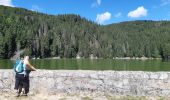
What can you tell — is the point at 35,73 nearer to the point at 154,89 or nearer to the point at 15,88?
the point at 15,88

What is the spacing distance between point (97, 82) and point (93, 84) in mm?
200

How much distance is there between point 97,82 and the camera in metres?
15.8

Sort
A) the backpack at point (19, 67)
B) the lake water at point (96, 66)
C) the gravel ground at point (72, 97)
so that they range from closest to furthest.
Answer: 1. the gravel ground at point (72, 97)
2. the backpack at point (19, 67)
3. the lake water at point (96, 66)

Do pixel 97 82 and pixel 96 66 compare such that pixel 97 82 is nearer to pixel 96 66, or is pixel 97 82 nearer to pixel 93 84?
pixel 93 84

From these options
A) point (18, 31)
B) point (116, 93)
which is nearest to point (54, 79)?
point (116, 93)

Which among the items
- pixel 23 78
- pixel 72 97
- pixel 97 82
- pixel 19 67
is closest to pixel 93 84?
pixel 97 82

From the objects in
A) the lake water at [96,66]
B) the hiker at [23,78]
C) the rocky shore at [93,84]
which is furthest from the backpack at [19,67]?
the lake water at [96,66]

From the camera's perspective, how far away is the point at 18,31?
172 meters

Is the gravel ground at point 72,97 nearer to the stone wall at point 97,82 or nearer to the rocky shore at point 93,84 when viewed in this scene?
the rocky shore at point 93,84

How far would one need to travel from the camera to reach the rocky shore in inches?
602

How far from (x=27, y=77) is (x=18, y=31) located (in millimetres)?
159855

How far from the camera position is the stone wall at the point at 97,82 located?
1531cm

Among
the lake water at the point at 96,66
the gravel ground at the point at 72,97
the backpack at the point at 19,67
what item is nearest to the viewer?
the gravel ground at the point at 72,97

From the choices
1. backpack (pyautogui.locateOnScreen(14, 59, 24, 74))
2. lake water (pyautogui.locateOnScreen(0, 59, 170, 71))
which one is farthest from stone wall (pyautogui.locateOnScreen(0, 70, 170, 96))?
lake water (pyautogui.locateOnScreen(0, 59, 170, 71))
